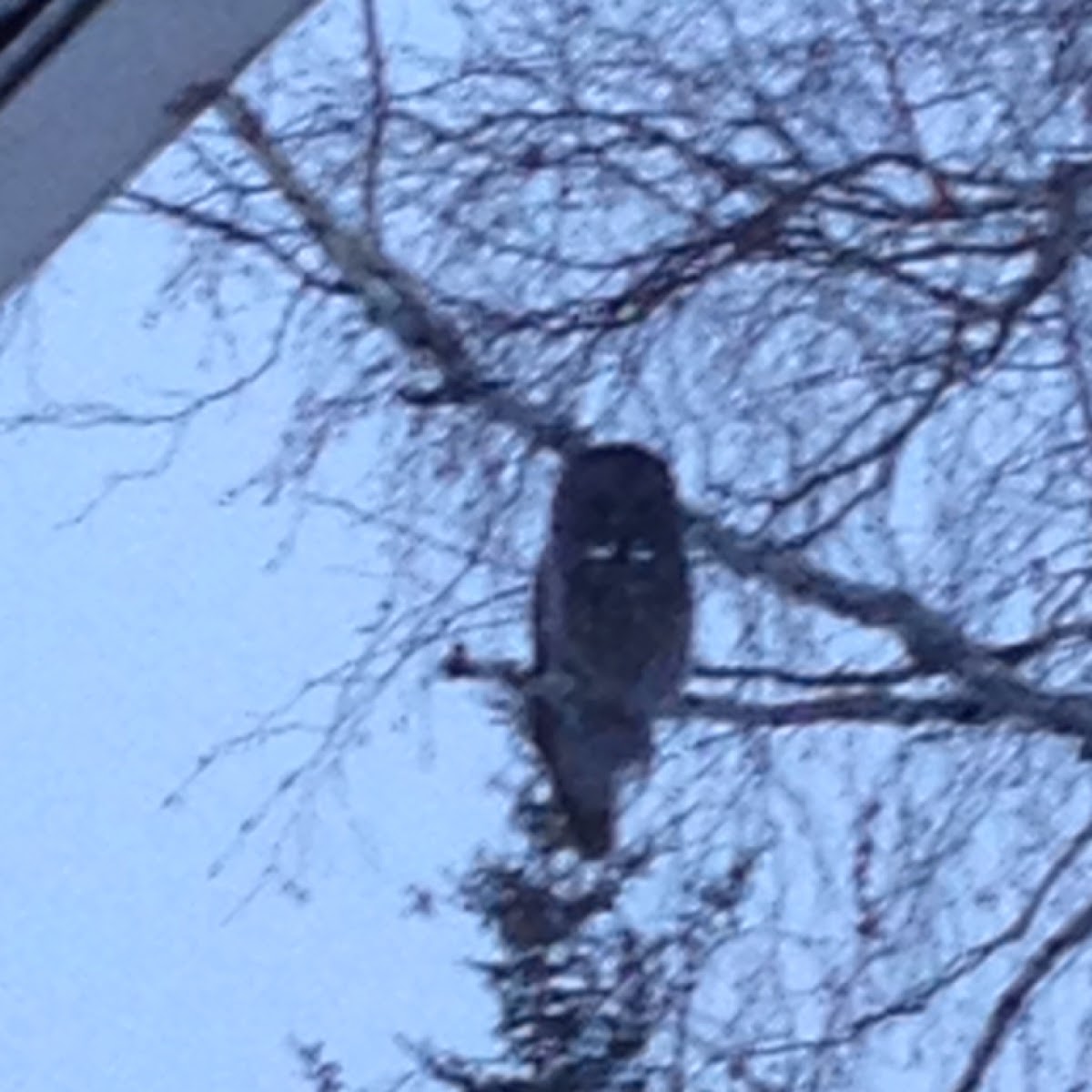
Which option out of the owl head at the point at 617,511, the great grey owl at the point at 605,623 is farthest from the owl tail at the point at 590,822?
the owl head at the point at 617,511

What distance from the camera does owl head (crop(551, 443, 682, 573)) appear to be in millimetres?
3055

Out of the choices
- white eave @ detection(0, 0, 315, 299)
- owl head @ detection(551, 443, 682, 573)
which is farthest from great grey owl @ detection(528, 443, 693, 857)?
white eave @ detection(0, 0, 315, 299)

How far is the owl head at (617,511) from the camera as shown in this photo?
305 centimetres

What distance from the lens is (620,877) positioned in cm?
272

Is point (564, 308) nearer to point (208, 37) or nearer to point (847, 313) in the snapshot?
point (847, 313)

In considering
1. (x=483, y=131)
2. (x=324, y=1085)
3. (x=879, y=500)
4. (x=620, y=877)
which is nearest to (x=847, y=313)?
(x=879, y=500)

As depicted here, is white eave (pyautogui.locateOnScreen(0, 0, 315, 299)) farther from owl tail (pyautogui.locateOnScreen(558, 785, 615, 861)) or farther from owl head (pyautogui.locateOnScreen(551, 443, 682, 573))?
owl head (pyautogui.locateOnScreen(551, 443, 682, 573))

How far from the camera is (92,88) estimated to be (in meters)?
1.16

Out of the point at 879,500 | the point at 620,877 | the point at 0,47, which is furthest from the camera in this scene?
the point at 879,500

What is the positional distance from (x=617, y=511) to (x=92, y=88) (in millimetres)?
2006

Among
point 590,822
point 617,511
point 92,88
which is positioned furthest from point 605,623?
point 92,88

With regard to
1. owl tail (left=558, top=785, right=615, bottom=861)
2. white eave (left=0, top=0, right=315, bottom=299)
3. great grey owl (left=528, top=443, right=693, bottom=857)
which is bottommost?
white eave (left=0, top=0, right=315, bottom=299)

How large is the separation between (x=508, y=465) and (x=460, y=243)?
0.20m

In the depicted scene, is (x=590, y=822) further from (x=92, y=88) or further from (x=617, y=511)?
(x=92, y=88)
